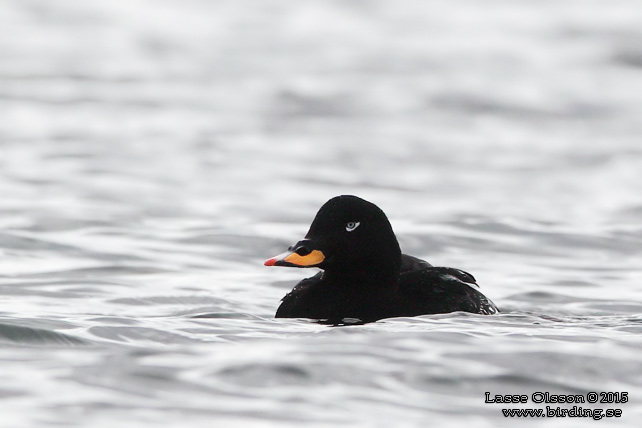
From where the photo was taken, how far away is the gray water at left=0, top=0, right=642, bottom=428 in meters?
5.69

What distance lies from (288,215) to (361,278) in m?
4.88

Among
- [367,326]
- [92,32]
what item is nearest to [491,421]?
[367,326]

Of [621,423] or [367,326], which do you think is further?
[367,326]

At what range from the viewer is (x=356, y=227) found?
7445 mm

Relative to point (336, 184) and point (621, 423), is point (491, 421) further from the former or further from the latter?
point (336, 184)

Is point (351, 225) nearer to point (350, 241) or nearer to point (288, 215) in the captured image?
point (350, 241)

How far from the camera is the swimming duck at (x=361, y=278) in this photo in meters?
7.23

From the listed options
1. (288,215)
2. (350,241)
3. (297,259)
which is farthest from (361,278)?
(288,215)

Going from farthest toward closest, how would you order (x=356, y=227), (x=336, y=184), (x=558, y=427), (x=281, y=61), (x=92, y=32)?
(x=92, y=32) < (x=281, y=61) < (x=336, y=184) < (x=356, y=227) < (x=558, y=427)

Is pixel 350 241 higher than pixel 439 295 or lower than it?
higher

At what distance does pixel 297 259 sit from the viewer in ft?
23.9

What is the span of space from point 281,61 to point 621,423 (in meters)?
17.9

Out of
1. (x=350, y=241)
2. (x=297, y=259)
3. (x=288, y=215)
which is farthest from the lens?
(x=288, y=215)

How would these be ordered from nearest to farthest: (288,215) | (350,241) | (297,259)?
(297,259)
(350,241)
(288,215)
